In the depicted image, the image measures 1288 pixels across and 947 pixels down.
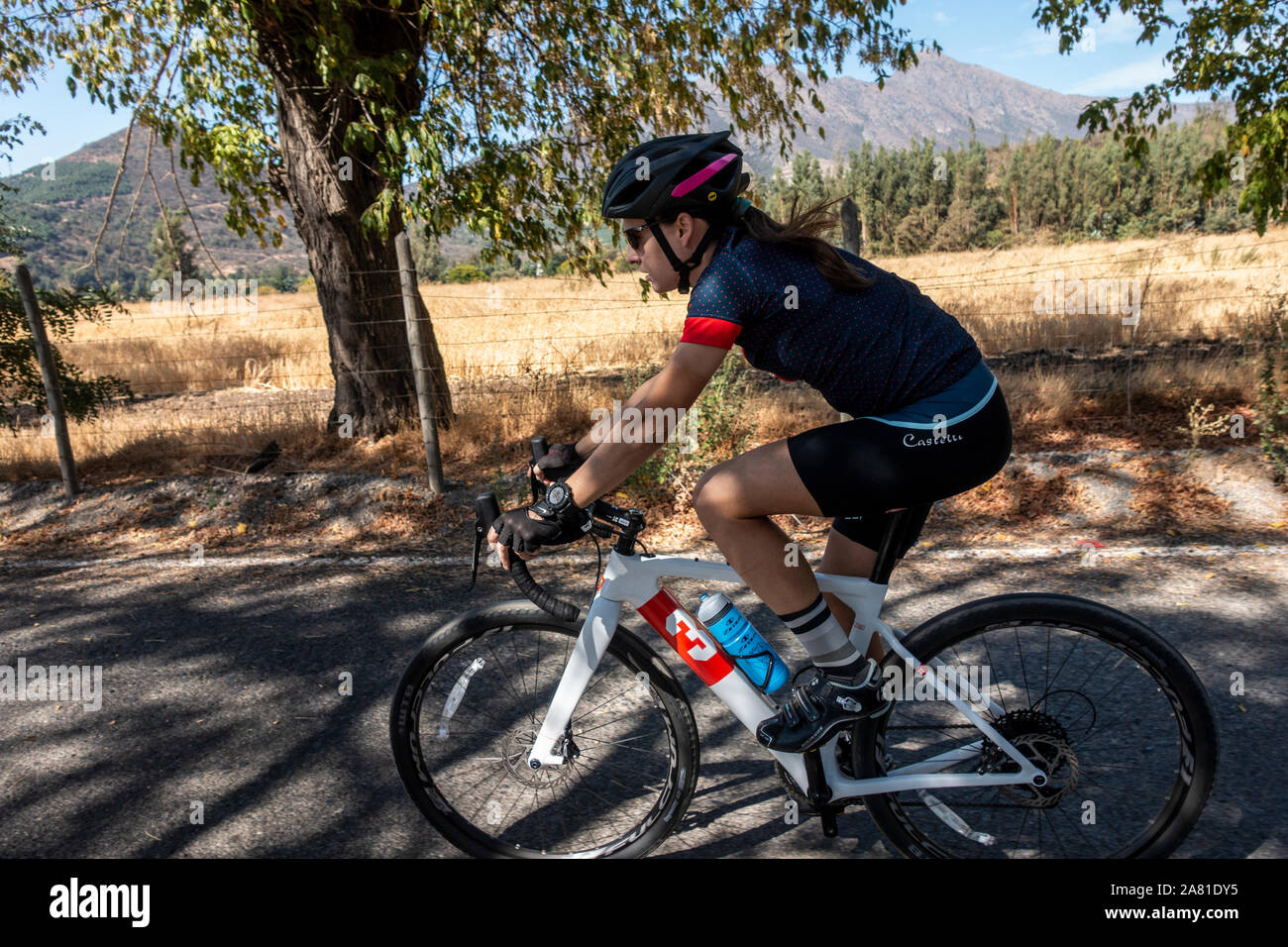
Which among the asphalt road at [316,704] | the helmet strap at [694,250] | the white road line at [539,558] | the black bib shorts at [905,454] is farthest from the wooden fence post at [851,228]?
the helmet strap at [694,250]

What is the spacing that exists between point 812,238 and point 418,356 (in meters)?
5.10

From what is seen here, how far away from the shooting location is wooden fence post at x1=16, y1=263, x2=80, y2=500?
707cm

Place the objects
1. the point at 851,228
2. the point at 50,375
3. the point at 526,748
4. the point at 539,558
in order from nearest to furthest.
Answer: the point at 526,748
the point at 539,558
the point at 50,375
the point at 851,228

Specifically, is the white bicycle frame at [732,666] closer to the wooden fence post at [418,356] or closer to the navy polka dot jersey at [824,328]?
the navy polka dot jersey at [824,328]

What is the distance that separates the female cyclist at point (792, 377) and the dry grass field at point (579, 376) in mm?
5121

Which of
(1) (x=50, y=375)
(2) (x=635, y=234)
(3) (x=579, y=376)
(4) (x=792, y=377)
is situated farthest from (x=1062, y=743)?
(3) (x=579, y=376)

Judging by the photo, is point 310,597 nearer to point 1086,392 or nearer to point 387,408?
point 387,408

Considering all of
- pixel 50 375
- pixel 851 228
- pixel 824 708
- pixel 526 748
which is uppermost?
pixel 851 228

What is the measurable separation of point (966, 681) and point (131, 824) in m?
2.86

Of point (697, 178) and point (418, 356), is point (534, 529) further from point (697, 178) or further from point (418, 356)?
point (418, 356)

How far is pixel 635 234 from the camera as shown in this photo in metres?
2.44

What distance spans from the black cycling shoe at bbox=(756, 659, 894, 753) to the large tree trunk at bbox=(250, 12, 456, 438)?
5546 millimetres

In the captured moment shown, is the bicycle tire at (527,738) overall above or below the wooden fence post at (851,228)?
below

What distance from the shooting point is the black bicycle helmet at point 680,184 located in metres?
2.30
